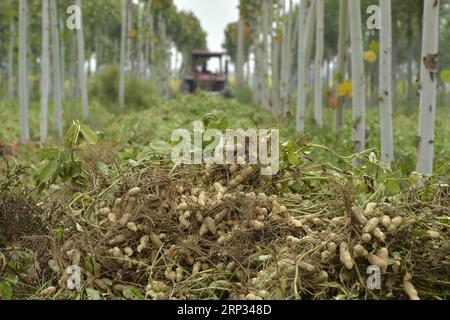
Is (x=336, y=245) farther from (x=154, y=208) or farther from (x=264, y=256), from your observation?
(x=154, y=208)

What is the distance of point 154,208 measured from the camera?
108 inches

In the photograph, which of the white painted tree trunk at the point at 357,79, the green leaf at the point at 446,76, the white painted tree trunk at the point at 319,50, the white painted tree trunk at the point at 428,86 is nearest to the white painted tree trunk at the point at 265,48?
the white painted tree trunk at the point at 319,50

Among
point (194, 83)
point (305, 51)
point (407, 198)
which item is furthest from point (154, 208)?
point (194, 83)

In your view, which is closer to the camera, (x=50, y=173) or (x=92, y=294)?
(x=92, y=294)

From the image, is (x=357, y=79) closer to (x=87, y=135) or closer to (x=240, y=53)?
(x=87, y=135)

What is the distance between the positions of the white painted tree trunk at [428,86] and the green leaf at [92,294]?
2.77m

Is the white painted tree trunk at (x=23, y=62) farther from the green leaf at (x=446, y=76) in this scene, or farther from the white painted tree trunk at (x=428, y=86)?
the green leaf at (x=446, y=76)

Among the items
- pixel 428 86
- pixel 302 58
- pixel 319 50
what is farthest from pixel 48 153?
pixel 302 58

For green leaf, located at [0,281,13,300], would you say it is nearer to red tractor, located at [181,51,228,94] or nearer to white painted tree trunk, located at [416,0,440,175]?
white painted tree trunk, located at [416,0,440,175]

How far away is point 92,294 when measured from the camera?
2377 mm

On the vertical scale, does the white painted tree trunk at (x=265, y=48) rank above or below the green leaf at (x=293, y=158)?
above

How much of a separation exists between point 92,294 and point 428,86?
9.85 feet

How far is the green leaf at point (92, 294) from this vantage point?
2363 mm

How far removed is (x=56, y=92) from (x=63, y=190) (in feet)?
23.6
